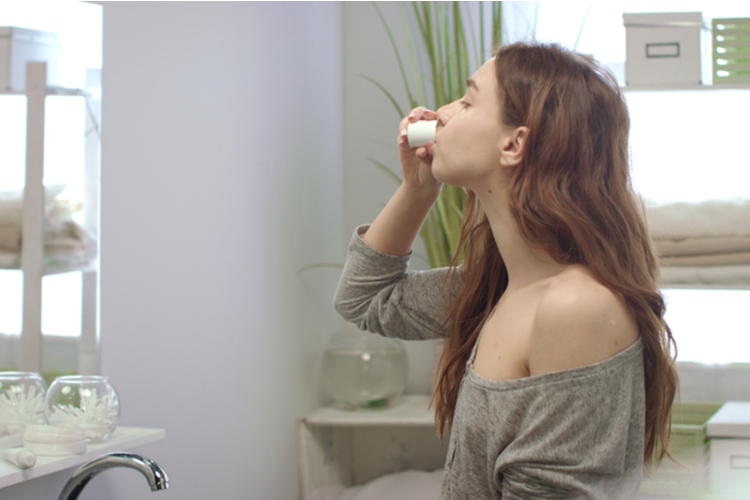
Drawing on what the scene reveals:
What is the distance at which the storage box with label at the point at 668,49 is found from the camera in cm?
157

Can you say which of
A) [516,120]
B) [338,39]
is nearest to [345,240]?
[338,39]

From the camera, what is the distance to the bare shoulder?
66 centimetres

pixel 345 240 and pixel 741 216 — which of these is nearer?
pixel 741 216

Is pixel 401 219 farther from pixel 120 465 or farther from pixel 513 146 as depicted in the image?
pixel 120 465

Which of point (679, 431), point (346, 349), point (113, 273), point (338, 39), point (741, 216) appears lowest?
point (679, 431)

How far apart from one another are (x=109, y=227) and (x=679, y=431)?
132 centimetres

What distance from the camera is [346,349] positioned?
5.76 ft

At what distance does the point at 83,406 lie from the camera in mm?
878

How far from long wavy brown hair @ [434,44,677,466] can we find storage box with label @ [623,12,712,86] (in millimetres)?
947

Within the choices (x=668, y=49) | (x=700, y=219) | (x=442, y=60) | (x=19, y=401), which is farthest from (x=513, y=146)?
(x=442, y=60)

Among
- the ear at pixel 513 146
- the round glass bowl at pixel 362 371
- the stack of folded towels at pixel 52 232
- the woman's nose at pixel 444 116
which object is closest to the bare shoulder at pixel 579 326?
the ear at pixel 513 146

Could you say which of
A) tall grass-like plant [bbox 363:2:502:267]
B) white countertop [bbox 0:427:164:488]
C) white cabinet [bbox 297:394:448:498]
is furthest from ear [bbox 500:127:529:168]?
white cabinet [bbox 297:394:448:498]

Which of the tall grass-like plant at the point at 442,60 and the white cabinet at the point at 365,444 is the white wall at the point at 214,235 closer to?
the white cabinet at the point at 365,444

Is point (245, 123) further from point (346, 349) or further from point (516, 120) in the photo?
point (516, 120)
